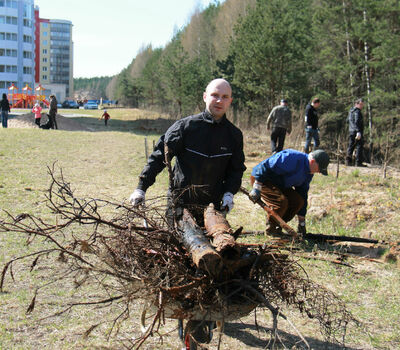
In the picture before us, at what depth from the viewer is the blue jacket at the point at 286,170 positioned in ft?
17.5

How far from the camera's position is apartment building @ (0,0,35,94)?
75625 mm

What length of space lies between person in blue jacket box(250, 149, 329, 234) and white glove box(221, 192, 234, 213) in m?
2.08

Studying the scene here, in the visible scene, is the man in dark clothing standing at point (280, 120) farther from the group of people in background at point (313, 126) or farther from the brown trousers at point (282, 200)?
the brown trousers at point (282, 200)

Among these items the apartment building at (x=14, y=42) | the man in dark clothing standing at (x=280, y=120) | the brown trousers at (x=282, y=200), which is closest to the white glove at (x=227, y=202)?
the brown trousers at (x=282, y=200)

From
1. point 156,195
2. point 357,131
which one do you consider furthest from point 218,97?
point 357,131

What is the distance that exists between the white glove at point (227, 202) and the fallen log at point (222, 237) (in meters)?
0.53

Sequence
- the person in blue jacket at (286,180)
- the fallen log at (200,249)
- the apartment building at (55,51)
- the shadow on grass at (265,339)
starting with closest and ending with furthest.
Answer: the fallen log at (200,249)
the shadow on grass at (265,339)
the person in blue jacket at (286,180)
the apartment building at (55,51)

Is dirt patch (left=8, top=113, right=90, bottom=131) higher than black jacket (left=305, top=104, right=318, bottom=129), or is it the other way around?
black jacket (left=305, top=104, right=318, bottom=129)

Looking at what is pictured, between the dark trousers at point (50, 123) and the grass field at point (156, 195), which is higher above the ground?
the dark trousers at point (50, 123)

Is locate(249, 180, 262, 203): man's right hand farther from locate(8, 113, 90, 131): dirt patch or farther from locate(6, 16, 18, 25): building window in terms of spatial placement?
locate(6, 16, 18, 25): building window

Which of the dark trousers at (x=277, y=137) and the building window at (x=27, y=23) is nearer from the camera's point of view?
the dark trousers at (x=277, y=137)

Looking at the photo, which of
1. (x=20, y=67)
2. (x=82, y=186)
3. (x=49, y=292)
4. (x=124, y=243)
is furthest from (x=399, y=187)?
(x=20, y=67)

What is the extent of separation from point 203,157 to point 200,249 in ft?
3.91

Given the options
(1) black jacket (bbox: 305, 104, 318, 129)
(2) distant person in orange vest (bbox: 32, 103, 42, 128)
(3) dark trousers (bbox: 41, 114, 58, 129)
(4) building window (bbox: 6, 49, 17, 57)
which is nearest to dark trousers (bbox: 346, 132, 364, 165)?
(1) black jacket (bbox: 305, 104, 318, 129)
